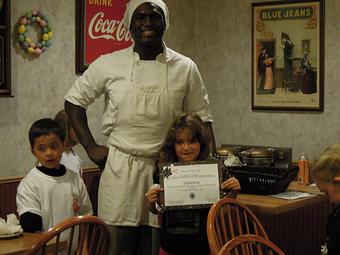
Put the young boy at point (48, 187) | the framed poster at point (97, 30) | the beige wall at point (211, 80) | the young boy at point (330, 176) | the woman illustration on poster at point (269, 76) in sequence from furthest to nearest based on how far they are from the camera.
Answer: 1. the woman illustration on poster at point (269, 76)
2. the framed poster at point (97, 30)
3. the beige wall at point (211, 80)
4. the young boy at point (48, 187)
5. the young boy at point (330, 176)

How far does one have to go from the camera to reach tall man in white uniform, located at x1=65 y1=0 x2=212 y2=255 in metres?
2.78

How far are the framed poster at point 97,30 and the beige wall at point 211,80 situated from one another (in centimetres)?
5

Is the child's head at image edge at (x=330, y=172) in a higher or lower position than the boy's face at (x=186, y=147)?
lower

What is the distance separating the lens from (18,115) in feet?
12.0

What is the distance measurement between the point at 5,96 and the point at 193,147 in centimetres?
127

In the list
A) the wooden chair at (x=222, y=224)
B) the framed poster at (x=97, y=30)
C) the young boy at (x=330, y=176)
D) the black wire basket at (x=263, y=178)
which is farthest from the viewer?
the framed poster at (x=97, y=30)

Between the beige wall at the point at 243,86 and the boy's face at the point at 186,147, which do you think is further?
the beige wall at the point at 243,86

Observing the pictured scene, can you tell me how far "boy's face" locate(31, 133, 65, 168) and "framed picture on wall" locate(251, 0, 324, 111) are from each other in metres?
2.26

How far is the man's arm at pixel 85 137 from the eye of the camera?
9.36 ft

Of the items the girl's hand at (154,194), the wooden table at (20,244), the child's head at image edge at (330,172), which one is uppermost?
the child's head at image edge at (330,172)

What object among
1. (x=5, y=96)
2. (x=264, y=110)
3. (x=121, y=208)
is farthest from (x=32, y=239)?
(x=264, y=110)

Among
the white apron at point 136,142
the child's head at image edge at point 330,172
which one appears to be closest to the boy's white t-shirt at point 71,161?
the white apron at point 136,142

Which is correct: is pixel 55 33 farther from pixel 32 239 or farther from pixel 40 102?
pixel 32 239

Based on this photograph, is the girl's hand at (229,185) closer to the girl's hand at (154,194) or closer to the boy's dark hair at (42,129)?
the girl's hand at (154,194)
